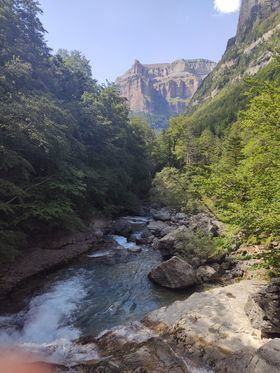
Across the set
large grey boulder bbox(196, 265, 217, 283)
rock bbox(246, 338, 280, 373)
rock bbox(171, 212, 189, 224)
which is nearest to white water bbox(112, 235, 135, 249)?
rock bbox(171, 212, 189, 224)

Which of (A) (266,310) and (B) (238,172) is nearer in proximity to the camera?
(A) (266,310)

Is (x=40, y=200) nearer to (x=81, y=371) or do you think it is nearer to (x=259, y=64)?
(x=81, y=371)

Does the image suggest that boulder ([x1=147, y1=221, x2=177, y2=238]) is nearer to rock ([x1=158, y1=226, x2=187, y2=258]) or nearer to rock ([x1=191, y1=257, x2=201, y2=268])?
rock ([x1=158, y1=226, x2=187, y2=258])

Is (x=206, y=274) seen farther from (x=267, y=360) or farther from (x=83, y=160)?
(x=83, y=160)

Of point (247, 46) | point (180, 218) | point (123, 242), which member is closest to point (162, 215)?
point (180, 218)

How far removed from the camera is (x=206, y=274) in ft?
43.8

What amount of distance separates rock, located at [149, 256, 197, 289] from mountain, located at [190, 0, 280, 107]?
119 meters

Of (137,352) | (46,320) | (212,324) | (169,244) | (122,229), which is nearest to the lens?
(137,352)

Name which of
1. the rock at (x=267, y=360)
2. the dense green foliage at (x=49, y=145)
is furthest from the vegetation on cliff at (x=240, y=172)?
the dense green foliage at (x=49, y=145)

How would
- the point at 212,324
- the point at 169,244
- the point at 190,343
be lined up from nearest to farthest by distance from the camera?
the point at 190,343, the point at 212,324, the point at 169,244

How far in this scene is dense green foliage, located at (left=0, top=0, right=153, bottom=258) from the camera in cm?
1331

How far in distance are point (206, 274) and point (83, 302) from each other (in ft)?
18.0

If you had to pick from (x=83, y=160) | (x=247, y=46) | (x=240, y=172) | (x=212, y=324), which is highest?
(x=247, y=46)

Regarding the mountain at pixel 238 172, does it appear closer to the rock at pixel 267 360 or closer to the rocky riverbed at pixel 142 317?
the rocky riverbed at pixel 142 317
